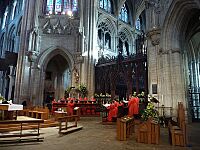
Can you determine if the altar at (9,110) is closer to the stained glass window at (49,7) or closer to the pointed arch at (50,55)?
the pointed arch at (50,55)

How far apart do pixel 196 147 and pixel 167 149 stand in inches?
38.8

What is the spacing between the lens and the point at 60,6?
21.1 metres

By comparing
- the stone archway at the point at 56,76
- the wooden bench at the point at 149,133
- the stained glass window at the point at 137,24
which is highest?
the stained glass window at the point at 137,24

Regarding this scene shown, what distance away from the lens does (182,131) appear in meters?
5.50

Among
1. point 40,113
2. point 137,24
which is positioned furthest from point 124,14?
point 40,113

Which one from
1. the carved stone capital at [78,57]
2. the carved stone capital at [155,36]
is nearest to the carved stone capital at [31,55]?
the carved stone capital at [78,57]

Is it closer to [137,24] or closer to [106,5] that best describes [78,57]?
[106,5]

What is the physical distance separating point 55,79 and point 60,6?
9.26 meters

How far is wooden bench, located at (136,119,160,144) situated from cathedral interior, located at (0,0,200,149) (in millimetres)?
6496

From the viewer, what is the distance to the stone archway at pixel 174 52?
38.3 ft

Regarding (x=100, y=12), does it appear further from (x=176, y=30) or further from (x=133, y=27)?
(x=176, y=30)

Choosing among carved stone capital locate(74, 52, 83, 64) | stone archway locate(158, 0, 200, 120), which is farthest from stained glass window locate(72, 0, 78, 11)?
stone archway locate(158, 0, 200, 120)

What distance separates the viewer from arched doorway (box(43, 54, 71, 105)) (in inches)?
899

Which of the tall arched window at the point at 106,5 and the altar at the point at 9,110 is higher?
the tall arched window at the point at 106,5
